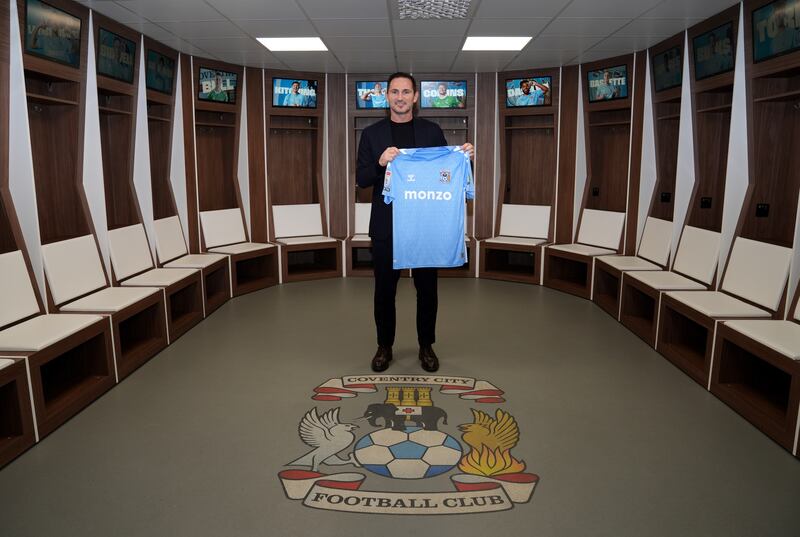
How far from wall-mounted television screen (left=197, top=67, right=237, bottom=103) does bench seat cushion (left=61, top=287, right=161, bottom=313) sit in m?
2.73

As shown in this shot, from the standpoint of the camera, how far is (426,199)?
374 centimetres

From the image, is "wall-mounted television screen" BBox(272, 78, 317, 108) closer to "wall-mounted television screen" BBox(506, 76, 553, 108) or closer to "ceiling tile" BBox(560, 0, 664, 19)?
"wall-mounted television screen" BBox(506, 76, 553, 108)

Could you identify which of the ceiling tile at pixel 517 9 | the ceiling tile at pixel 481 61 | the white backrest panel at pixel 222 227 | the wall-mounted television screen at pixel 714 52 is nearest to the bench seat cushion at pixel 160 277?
the white backrest panel at pixel 222 227

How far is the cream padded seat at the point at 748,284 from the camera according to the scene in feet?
12.6

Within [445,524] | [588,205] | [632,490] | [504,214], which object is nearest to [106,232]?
[445,524]

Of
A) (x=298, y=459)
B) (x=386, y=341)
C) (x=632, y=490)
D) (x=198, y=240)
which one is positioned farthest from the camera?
(x=198, y=240)

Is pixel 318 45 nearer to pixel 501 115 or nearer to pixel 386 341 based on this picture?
pixel 501 115

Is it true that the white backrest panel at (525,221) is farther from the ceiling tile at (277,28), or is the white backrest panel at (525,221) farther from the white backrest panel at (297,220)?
the ceiling tile at (277,28)

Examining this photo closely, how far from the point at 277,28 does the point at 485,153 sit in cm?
336

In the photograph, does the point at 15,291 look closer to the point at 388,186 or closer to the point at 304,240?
the point at 388,186

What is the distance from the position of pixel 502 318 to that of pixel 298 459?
301cm

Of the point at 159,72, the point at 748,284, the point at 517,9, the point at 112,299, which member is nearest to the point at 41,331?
the point at 112,299

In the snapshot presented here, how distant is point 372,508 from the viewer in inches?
97.8

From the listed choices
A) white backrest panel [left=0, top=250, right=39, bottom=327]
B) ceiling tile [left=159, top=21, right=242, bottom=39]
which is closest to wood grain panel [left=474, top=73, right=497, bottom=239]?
ceiling tile [left=159, top=21, right=242, bottom=39]
